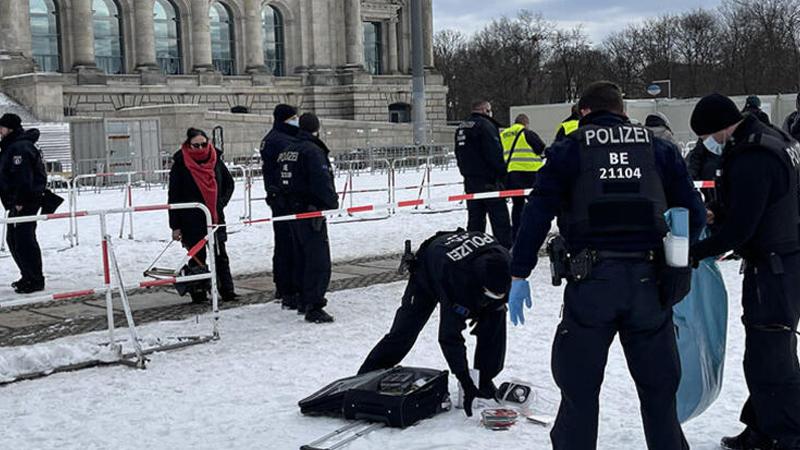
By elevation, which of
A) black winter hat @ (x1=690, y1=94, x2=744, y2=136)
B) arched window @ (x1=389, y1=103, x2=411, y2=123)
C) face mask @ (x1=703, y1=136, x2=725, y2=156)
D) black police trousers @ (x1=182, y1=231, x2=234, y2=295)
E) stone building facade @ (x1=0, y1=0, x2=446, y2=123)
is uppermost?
stone building facade @ (x1=0, y1=0, x2=446, y2=123)

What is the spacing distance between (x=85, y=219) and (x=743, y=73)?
5552 centimetres

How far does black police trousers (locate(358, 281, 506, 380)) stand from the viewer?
6.31m

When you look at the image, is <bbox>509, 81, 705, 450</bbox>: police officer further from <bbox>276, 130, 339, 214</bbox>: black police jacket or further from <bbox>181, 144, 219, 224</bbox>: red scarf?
<bbox>181, 144, 219, 224</bbox>: red scarf

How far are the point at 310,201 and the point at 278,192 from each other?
54 cm

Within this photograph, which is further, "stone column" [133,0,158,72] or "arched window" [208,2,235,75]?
"arched window" [208,2,235,75]

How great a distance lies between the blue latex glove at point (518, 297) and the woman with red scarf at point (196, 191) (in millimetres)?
5873

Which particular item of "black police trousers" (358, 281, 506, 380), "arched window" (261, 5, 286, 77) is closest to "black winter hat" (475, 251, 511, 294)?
"black police trousers" (358, 281, 506, 380)

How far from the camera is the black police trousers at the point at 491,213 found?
42.7 feet

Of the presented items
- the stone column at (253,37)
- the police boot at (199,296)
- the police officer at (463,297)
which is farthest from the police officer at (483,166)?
the stone column at (253,37)

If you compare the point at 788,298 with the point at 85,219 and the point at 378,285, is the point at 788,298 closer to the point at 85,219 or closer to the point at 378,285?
the point at 378,285

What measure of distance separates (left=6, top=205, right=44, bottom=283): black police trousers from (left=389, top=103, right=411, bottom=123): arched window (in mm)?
45856

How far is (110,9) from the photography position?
48906 mm

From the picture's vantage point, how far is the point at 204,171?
10891 mm

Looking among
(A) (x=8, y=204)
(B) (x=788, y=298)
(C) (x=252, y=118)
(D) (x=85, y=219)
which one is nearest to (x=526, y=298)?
(B) (x=788, y=298)
